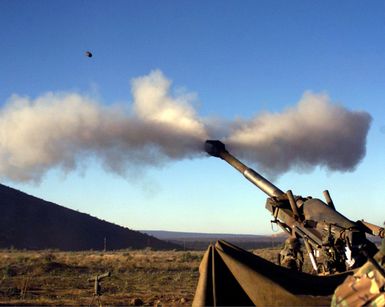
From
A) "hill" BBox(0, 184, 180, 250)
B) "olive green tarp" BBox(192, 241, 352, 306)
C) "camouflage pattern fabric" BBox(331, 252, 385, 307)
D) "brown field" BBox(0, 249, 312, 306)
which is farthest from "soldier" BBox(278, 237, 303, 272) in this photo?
"hill" BBox(0, 184, 180, 250)

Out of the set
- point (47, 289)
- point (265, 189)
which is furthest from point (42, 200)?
point (265, 189)

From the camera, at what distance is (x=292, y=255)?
12.4 metres

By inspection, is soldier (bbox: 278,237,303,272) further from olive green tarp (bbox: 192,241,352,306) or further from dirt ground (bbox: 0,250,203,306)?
olive green tarp (bbox: 192,241,352,306)

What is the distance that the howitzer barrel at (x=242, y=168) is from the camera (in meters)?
14.6

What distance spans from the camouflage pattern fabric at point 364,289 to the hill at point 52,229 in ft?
235

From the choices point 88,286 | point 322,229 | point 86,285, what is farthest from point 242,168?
point 86,285

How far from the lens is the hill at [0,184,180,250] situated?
76.1 m

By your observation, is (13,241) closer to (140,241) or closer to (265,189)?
(140,241)

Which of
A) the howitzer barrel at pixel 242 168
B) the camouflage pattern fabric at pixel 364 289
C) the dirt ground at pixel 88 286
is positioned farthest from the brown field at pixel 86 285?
the camouflage pattern fabric at pixel 364 289

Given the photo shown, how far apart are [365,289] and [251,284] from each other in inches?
66.1

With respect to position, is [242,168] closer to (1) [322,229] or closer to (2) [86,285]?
(1) [322,229]

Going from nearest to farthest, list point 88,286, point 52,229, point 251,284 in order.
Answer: point 251,284, point 88,286, point 52,229

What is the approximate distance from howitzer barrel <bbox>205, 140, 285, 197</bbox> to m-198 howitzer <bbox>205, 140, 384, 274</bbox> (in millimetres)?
29

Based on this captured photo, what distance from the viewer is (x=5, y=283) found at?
2127 cm
